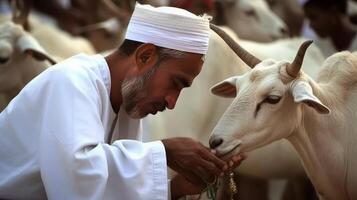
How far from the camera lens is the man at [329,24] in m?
7.42

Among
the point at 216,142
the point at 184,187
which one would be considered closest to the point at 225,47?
the point at 216,142

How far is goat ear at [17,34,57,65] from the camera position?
19.7 feet

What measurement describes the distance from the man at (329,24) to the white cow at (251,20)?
0.53 meters

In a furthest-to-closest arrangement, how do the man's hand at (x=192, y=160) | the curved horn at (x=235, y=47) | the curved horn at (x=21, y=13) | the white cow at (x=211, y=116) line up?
the curved horn at (x=21, y=13)
the white cow at (x=211, y=116)
the curved horn at (x=235, y=47)
the man's hand at (x=192, y=160)

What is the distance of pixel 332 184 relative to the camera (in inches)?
170

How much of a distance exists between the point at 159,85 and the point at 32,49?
2.52m

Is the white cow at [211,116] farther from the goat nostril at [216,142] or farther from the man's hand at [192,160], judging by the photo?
the man's hand at [192,160]

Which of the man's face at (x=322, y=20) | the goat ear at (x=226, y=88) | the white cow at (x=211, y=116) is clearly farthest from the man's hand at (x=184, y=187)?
the man's face at (x=322, y=20)

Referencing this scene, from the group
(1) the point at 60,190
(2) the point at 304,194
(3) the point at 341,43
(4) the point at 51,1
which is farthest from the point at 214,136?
(4) the point at 51,1

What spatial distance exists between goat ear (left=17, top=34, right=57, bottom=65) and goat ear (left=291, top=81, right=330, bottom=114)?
244cm

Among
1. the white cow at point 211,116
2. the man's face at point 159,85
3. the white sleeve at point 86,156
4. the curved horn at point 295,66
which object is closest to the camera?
the white sleeve at point 86,156

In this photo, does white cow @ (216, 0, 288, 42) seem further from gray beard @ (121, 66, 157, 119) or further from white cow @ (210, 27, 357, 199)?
gray beard @ (121, 66, 157, 119)

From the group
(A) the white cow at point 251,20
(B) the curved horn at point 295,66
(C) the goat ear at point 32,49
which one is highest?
(B) the curved horn at point 295,66

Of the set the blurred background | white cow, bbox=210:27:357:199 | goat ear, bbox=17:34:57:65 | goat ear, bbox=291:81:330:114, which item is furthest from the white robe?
goat ear, bbox=17:34:57:65
